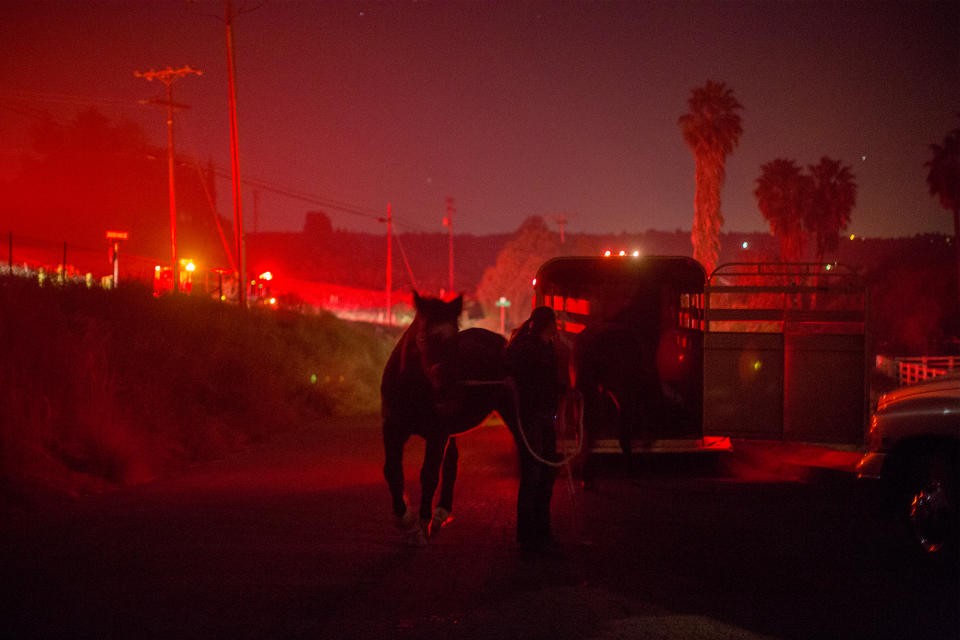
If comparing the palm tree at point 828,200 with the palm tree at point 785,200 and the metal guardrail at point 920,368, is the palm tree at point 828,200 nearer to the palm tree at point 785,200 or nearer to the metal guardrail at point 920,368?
the palm tree at point 785,200

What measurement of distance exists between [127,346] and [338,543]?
8.36 meters

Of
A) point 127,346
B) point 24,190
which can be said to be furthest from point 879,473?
point 24,190

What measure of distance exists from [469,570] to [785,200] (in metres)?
51.2

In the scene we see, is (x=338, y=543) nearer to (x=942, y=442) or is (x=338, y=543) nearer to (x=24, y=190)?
(x=942, y=442)

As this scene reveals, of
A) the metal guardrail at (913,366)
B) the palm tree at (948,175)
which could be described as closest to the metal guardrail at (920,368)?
the metal guardrail at (913,366)

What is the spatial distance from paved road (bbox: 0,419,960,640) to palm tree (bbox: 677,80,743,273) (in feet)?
95.6

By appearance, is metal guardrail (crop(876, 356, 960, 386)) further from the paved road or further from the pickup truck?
the pickup truck

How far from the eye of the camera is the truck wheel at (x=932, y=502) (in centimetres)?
598

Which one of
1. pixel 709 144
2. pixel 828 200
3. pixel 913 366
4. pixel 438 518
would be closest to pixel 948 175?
pixel 828 200

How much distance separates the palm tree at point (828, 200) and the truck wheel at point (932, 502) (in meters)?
50.2

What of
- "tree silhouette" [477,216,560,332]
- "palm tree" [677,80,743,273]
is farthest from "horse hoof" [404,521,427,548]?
"tree silhouette" [477,216,560,332]

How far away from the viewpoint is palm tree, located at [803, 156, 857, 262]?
5294cm

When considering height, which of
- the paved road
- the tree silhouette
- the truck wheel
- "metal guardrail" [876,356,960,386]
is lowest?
"metal guardrail" [876,356,960,386]

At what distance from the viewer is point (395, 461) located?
6914 mm
